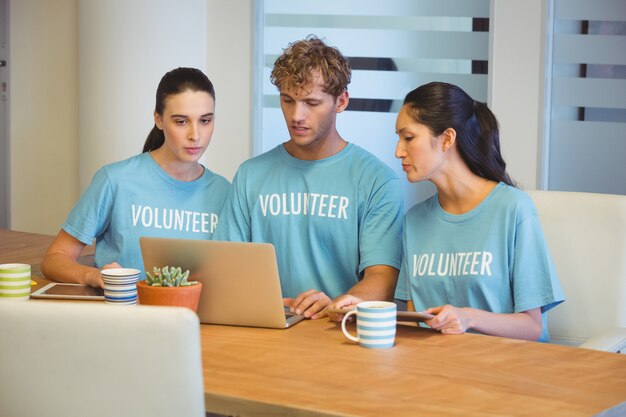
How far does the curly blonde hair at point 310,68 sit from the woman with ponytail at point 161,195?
0.29 metres

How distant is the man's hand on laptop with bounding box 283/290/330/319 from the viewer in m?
2.38

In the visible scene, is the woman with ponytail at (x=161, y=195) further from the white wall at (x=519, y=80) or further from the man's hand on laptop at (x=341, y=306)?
the white wall at (x=519, y=80)

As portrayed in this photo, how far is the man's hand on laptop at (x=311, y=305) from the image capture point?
238 centimetres

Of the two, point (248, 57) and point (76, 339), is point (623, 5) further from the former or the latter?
point (76, 339)

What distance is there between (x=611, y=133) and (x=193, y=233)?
2254 millimetres

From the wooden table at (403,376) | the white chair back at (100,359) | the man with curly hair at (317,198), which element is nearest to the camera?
the white chair back at (100,359)

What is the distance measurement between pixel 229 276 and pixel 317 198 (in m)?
0.58

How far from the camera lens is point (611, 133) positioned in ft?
14.4

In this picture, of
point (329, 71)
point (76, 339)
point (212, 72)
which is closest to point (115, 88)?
→ point (212, 72)

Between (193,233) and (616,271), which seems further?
(193,233)

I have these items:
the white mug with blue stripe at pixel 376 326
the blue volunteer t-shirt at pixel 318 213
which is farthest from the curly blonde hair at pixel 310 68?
the white mug with blue stripe at pixel 376 326

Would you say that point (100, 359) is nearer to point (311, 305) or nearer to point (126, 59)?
point (311, 305)

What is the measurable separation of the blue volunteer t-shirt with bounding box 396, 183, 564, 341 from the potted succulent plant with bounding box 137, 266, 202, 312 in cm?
62

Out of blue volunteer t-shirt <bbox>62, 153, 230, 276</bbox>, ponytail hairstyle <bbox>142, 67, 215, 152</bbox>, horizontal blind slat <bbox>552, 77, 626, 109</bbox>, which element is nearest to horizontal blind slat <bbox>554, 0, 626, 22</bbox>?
horizontal blind slat <bbox>552, 77, 626, 109</bbox>
